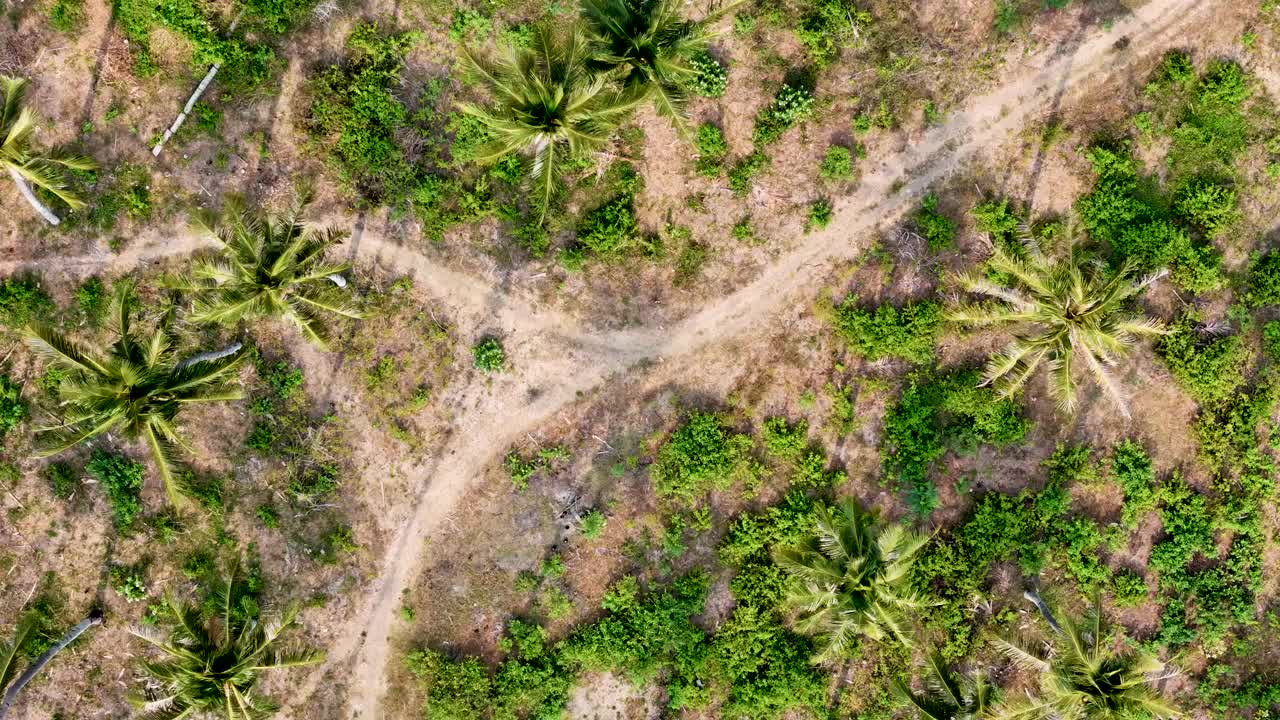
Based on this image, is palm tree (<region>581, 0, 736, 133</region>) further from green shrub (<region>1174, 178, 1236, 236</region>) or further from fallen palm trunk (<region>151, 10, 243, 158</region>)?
green shrub (<region>1174, 178, 1236, 236</region>)

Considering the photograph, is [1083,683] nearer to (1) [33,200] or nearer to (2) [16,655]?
(2) [16,655]

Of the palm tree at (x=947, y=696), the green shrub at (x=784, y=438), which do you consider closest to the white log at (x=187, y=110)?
the green shrub at (x=784, y=438)

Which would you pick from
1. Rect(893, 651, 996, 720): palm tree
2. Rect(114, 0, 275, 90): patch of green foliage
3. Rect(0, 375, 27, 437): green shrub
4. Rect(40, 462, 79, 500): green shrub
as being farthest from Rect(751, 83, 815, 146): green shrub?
Rect(0, 375, 27, 437): green shrub

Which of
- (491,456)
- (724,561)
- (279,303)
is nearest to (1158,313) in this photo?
(724,561)

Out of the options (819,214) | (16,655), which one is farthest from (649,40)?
(16,655)

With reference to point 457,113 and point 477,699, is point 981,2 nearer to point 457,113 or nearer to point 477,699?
point 457,113

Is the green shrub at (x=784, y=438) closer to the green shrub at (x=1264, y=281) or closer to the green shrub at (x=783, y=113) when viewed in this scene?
the green shrub at (x=783, y=113)
